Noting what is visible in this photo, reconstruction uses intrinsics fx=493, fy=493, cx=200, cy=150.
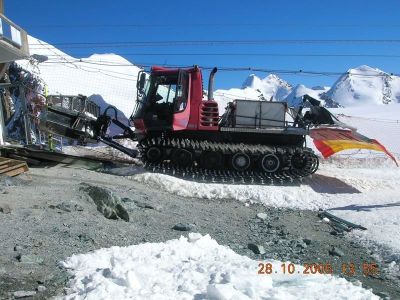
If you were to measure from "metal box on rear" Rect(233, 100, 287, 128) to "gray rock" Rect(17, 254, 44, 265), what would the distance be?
28.6ft

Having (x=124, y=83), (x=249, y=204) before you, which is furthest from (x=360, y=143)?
(x=124, y=83)

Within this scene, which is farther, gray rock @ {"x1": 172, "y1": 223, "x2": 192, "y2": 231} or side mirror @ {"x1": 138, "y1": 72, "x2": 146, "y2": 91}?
side mirror @ {"x1": 138, "y1": 72, "x2": 146, "y2": 91}

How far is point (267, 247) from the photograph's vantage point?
7043 millimetres

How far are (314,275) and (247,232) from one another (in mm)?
2418

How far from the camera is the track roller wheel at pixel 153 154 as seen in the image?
12523mm

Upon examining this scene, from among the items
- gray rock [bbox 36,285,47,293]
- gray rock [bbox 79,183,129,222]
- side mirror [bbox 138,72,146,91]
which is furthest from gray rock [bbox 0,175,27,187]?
gray rock [bbox 36,285,47,293]

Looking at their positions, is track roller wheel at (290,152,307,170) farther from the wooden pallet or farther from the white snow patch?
the wooden pallet

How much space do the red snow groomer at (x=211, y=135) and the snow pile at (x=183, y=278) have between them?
6476mm

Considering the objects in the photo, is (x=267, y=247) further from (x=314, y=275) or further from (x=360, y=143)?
(x=360, y=143)

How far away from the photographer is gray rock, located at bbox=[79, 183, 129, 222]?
755cm

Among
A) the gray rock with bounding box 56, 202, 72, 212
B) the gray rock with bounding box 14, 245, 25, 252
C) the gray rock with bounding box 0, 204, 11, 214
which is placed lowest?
the gray rock with bounding box 14, 245, 25, 252

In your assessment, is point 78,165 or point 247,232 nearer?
point 247,232
